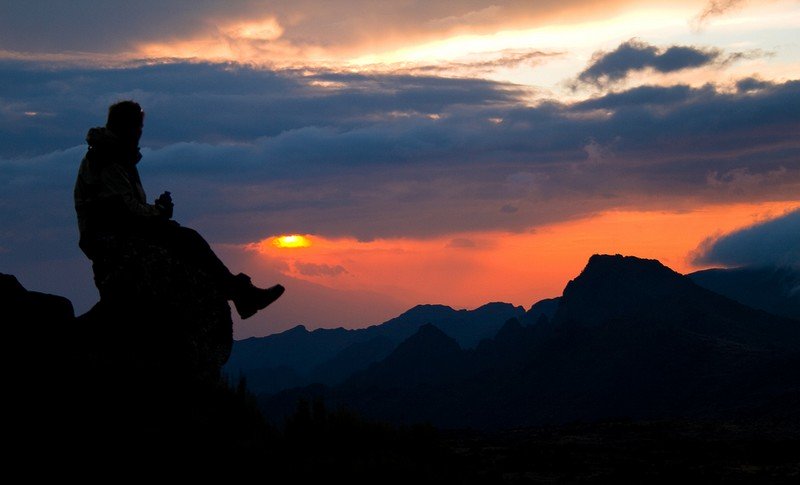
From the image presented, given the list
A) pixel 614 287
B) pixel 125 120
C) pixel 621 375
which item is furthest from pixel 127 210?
pixel 614 287

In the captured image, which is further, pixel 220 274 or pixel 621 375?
pixel 621 375

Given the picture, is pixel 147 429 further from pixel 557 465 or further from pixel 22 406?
pixel 557 465

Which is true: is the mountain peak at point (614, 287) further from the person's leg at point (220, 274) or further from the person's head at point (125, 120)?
the person's head at point (125, 120)

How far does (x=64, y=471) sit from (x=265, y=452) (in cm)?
254

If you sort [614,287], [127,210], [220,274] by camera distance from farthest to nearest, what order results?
[614,287]
[220,274]
[127,210]

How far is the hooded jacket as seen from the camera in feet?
39.4

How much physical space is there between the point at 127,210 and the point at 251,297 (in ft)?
6.85

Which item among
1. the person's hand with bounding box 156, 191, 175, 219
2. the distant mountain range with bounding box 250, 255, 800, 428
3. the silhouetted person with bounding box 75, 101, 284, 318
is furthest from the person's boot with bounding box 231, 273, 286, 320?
the distant mountain range with bounding box 250, 255, 800, 428

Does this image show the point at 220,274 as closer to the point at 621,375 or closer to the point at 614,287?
the point at 621,375

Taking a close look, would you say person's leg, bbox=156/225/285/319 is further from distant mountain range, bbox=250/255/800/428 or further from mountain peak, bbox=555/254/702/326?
mountain peak, bbox=555/254/702/326

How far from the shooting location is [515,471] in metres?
21.0

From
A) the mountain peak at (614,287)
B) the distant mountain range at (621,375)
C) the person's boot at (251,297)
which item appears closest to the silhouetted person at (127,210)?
the person's boot at (251,297)

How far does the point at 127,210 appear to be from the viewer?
39.6 ft

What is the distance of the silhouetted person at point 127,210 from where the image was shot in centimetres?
1207
